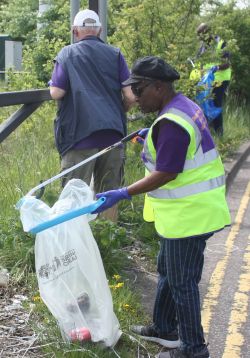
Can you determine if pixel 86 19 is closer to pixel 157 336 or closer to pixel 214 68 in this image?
pixel 157 336

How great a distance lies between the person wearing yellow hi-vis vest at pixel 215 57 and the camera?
856cm

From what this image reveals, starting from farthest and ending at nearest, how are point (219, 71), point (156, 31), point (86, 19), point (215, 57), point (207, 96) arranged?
point (219, 71), point (215, 57), point (207, 96), point (156, 31), point (86, 19)

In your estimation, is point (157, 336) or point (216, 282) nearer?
point (157, 336)

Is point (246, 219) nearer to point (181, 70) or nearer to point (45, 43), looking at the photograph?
point (181, 70)

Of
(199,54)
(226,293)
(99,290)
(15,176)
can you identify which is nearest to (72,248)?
(99,290)

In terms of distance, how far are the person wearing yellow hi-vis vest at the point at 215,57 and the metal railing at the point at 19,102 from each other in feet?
12.2

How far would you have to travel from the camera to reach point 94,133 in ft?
15.1

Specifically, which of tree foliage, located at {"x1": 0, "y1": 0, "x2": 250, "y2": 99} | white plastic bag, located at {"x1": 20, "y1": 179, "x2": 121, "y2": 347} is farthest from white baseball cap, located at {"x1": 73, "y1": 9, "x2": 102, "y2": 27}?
tree foliage, located at {"x1": 0, "y1": 0, "x2": 250, "y2": 99}

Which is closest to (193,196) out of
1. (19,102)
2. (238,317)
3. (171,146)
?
(171,146)

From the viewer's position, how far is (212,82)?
8922 mm

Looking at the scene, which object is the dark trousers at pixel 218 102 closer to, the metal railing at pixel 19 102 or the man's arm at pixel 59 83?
the metal railing at pixel 19 102

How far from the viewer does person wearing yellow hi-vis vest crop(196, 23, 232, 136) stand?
28.1ft

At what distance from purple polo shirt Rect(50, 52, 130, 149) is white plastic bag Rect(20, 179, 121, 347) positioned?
1.45 m

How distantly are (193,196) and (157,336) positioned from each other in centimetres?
105
